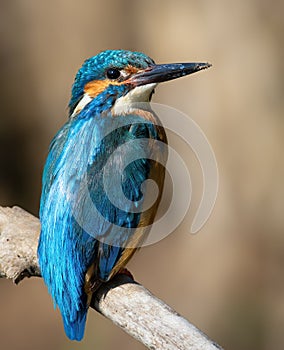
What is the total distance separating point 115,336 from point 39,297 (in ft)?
2.31

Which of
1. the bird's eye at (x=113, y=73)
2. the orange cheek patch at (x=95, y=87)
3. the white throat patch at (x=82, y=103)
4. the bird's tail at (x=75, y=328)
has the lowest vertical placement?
the bird's tail at (x=75, y=328)

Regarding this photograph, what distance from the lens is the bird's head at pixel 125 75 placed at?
3.10 metres

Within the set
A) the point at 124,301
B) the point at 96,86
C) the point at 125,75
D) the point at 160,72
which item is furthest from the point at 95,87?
the point at 124,301

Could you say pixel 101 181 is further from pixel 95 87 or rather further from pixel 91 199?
pixel 95 87

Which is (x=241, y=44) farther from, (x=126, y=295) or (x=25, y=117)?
(x=126, y=295)

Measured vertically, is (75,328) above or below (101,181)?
below

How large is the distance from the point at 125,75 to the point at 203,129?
2.07m

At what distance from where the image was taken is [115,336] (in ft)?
17.7

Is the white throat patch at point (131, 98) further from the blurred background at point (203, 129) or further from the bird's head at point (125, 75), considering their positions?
the blurred background at point (203, 129)

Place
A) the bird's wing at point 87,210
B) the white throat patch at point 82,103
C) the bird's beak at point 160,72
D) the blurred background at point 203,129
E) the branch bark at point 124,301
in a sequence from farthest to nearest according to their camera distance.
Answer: the blurred background at point 203,129 < the white throat patch at point 82,103 < the bird's beak at point 160,72 < the bird's wing at point 87,210 < the branch bark at point 124,301

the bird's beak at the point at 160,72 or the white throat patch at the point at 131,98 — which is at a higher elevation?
the bird's beak at the point at 160,72

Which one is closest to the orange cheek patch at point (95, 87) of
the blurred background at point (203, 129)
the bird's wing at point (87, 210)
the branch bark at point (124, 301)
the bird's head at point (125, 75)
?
the bird's head at point (125, 75)

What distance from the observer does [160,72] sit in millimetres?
3096

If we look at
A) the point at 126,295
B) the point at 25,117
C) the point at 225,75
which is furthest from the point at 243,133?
the point at 126,295
